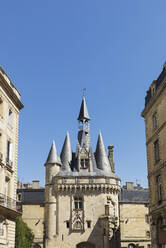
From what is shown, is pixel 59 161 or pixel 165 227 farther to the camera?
pixel 59 161

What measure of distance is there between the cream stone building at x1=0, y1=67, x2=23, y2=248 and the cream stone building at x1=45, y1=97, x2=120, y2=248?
19.1 meters

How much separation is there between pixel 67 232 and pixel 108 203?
5721mm

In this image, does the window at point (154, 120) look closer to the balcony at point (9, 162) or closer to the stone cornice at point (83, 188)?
the balcony at point (9, 162)

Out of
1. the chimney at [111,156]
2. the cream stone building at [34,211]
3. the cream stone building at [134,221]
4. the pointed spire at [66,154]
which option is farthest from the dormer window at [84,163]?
the cream stone building at [34,211]

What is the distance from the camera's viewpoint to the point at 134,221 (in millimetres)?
44938

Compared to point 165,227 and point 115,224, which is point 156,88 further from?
point 115,224

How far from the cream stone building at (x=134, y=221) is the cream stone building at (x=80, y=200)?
3370mm

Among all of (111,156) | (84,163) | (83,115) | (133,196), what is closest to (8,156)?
(84,163)

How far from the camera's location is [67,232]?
39969 mm

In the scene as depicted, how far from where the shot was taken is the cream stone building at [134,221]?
144ft

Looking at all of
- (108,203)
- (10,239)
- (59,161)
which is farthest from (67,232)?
(10,239)

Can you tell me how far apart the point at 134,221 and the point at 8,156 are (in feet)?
88.9

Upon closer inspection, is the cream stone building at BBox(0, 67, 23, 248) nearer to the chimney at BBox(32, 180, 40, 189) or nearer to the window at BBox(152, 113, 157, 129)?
the window at BBox(152, 113, 157, 129)

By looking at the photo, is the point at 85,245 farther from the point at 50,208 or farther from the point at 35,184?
the point at 35,184
